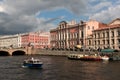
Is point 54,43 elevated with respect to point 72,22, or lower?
lower

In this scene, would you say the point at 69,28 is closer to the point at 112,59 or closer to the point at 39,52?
the point at 39,52

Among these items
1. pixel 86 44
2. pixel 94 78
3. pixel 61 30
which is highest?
pixel 61 30

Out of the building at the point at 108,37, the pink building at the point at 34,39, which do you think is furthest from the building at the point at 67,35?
the pink building at the point at 34,39

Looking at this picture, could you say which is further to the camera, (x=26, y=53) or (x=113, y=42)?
(x=26, y=53)

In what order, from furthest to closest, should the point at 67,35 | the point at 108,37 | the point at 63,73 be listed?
the point at 67,35, the point at 108,37, the point at 63,73

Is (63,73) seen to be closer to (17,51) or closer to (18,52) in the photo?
(17,51)

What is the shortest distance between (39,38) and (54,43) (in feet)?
119

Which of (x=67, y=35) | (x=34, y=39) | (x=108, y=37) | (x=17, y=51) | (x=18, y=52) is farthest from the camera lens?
(x=34, y=39)

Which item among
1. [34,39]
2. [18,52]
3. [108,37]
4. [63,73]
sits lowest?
[63,73]

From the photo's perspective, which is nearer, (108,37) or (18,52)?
(108,37)

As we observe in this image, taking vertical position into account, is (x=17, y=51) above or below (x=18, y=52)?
above

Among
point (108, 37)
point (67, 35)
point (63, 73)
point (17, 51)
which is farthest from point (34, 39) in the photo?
point (63, 73)

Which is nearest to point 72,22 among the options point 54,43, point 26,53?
point 54,43

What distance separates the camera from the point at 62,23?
155 metres
